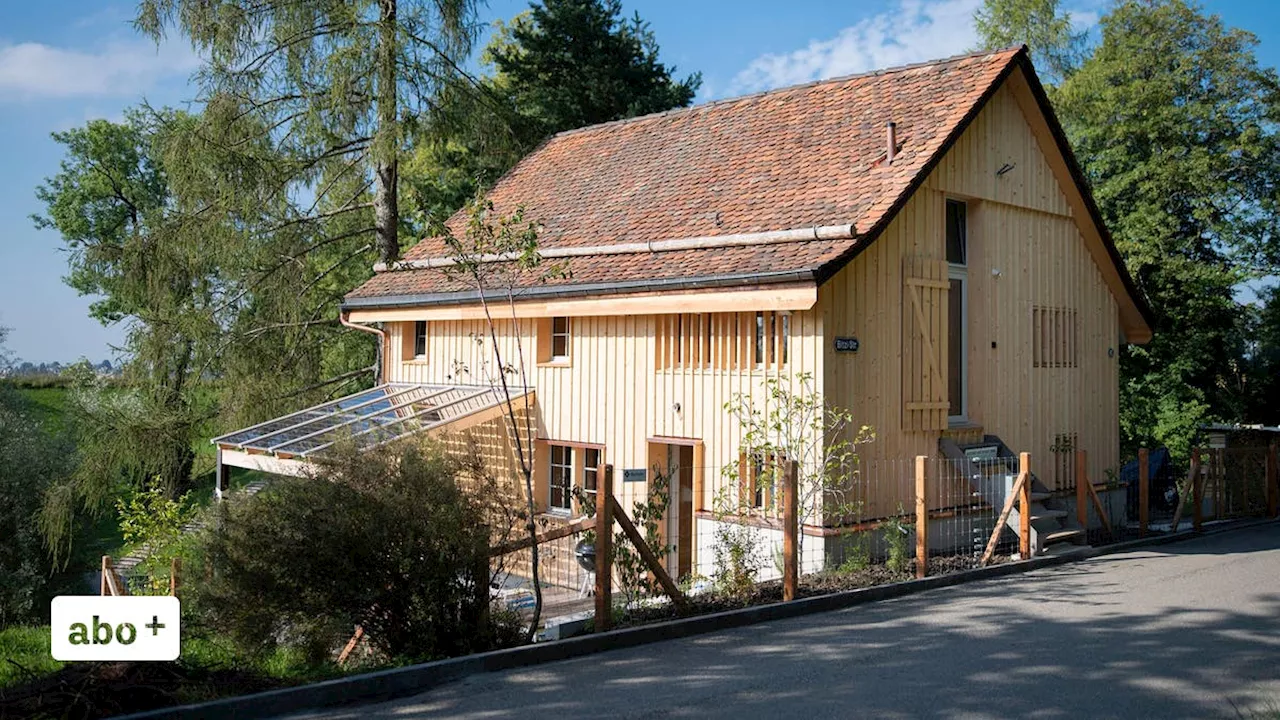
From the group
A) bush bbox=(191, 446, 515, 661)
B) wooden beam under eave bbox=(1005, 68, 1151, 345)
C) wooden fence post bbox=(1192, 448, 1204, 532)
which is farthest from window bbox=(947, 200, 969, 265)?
bush bbox=(191, 446, 515, 661)

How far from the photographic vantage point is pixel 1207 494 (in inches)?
681

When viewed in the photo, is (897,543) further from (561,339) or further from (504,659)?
(561,339)

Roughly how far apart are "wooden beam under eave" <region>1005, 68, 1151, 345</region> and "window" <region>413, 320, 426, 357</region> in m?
10.4

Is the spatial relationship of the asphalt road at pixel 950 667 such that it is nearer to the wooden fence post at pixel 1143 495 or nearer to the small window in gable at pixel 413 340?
the wooden fence post at pixel 1143 495

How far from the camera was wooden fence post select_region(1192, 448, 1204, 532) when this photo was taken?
1617 cm

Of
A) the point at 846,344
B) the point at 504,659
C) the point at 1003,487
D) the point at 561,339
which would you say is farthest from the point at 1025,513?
the point at 504,659

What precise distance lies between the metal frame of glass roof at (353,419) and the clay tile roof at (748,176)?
5.56 feet

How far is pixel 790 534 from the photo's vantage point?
10.5 metres

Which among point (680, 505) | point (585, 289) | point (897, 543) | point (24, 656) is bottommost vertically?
point (24, 656)

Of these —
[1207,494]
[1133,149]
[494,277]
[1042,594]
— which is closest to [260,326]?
[494,277]

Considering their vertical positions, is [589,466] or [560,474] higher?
[589,466]

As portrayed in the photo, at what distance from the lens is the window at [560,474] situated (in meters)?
16.3

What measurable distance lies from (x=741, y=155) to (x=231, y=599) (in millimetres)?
11153

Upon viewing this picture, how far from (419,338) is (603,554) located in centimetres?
1087
